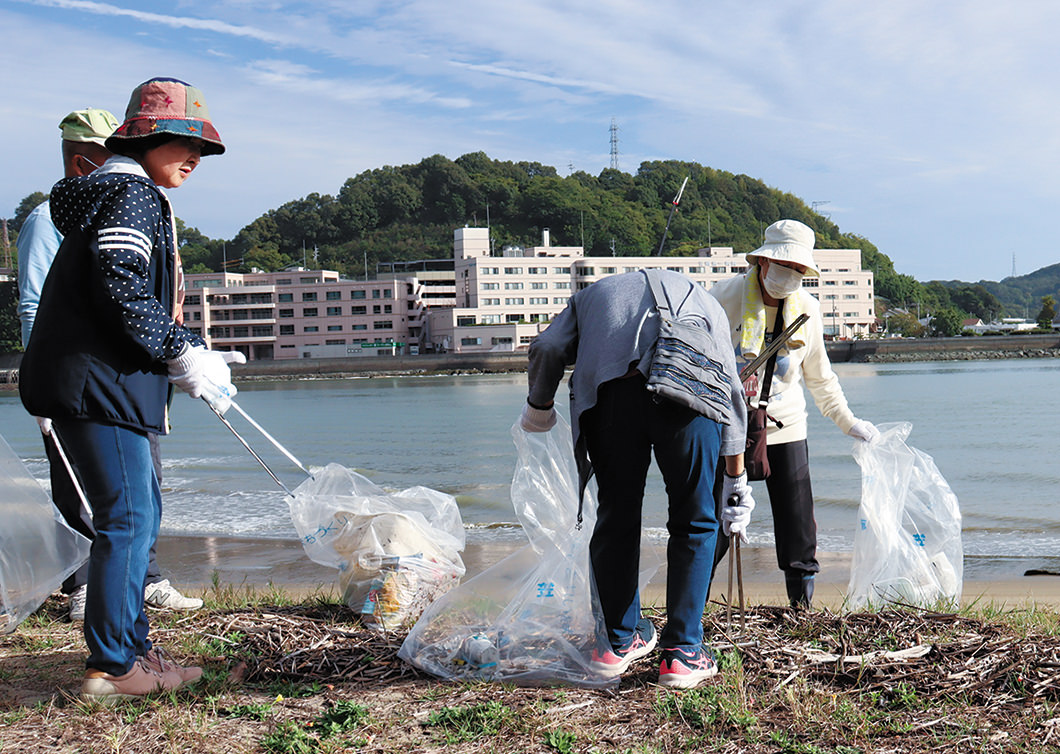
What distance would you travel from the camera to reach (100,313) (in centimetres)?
215

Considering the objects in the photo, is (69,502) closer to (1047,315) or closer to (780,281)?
(780,281)

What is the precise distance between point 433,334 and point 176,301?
7588 cm

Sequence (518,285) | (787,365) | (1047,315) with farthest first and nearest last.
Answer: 1. (1047,315)
2. (518,285)
3. (787,365)

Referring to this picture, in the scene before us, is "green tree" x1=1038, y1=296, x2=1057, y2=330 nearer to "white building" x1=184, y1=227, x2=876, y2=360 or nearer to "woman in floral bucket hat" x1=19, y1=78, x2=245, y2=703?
"white building" x1=184, y1=227, x2=876, y2=360

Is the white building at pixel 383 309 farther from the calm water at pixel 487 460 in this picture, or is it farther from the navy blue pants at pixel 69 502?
the navy blue pants at pixel 69 502

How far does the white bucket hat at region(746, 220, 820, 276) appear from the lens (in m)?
3.11

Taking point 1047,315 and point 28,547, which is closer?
point 28,547

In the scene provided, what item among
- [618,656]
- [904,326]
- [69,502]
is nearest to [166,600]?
[69,502]

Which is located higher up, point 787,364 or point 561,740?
point 787,364

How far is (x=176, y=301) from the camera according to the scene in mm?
2400

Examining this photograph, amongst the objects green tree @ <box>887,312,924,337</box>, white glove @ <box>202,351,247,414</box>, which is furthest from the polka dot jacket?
green tree @ <box>887,312,924,337</box>

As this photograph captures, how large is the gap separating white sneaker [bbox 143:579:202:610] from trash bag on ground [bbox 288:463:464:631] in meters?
0.50

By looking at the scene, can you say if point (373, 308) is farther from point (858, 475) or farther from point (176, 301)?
point (176, 301)

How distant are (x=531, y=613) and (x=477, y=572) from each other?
3025 mm
